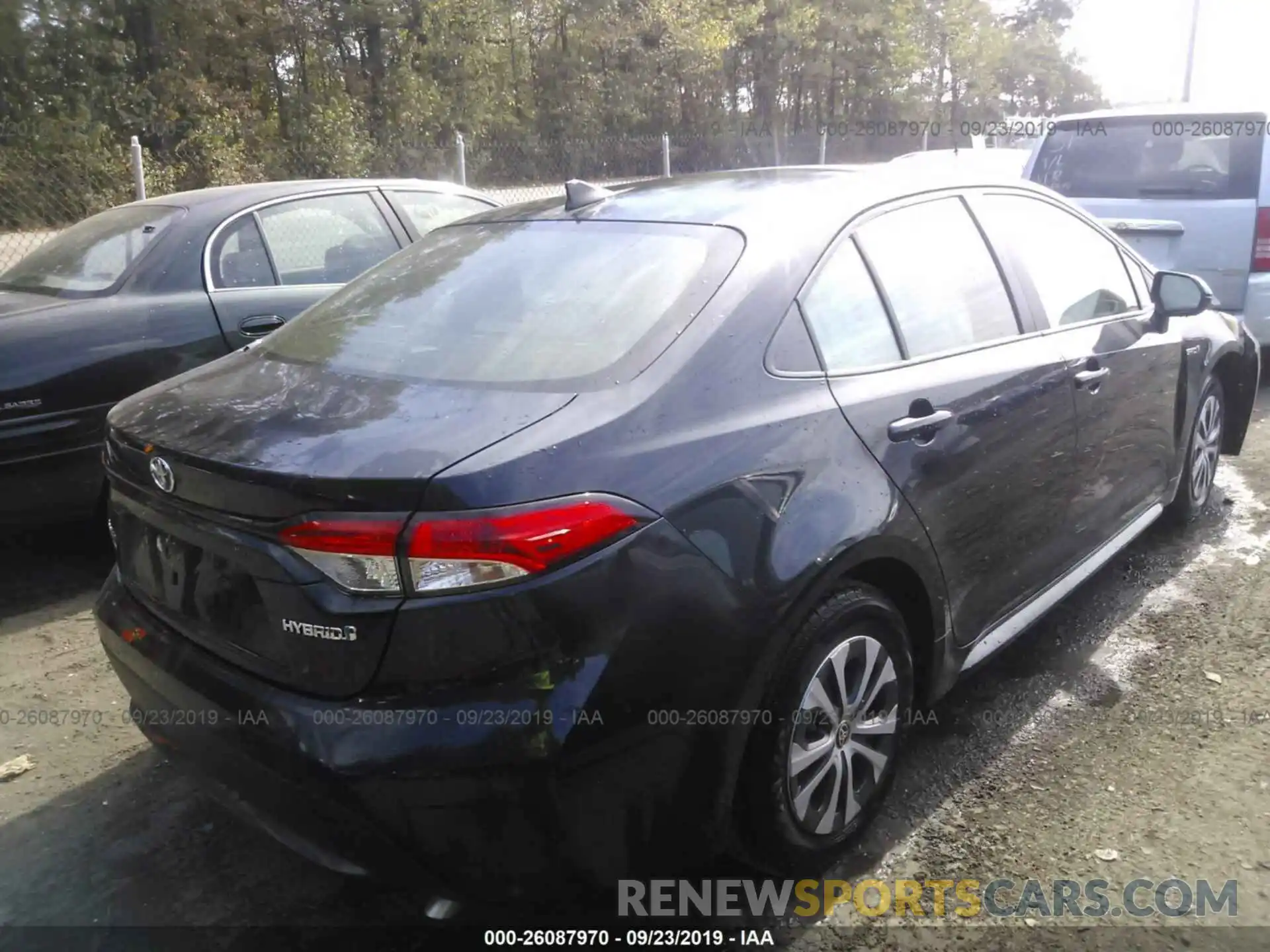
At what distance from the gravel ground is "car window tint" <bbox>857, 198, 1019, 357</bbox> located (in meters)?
1.20

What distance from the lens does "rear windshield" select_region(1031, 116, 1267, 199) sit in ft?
21.7

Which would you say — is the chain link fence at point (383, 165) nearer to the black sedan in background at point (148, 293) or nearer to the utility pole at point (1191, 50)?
the black sedan in background at point (148, 293)

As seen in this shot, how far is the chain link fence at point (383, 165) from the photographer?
11.7 metres

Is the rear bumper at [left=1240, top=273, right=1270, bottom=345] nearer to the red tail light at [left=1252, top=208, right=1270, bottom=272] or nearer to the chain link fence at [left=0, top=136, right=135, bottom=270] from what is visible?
the red tail light at [left=1252, top=208, right=1270, bottom=272]

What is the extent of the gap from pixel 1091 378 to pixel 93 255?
4.19 meters

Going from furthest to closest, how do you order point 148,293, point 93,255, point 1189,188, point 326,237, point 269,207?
point 1189,188
point 326,237
point 269,207
point 93,255
point 148,293

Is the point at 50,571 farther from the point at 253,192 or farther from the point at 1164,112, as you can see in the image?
the point at 1164,112

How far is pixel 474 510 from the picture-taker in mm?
1845

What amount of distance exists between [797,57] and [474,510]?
3509 centimetres

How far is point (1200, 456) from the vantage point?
14.9 feet

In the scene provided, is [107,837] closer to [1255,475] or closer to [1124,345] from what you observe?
[1124,345]

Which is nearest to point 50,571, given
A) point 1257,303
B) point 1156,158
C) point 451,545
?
point 451,545

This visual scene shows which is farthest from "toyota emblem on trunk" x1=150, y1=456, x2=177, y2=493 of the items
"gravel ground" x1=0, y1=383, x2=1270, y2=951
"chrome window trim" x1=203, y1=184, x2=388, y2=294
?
"chrome window trim" x1=203, y1=184, x2=388, y2=294

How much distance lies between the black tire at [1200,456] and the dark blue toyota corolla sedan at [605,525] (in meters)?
1.54
